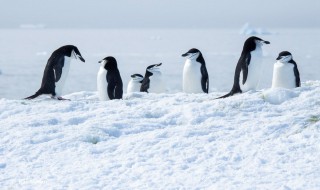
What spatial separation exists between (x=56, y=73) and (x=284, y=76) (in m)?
3.91

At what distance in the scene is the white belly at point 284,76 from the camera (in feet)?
28.7

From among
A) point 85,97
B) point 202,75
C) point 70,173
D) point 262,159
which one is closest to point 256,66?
point 202,75

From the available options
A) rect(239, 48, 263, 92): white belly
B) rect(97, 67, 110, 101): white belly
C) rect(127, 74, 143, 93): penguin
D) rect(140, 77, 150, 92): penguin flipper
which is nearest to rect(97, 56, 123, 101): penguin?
rect(97, 67, 110, 101): white belly

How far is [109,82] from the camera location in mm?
9891

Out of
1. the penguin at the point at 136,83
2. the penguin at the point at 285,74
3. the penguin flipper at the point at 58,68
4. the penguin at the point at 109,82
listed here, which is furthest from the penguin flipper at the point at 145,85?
the penguin at the point at 285,74

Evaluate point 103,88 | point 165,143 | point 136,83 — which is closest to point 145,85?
point 136,83

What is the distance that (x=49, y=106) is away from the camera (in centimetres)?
717

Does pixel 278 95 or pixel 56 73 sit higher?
pixel 56 73

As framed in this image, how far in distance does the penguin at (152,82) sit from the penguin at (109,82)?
2.76 metres

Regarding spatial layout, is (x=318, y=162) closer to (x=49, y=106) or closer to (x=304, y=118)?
(x=304, y=118)

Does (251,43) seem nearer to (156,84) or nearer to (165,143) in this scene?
(165,143)

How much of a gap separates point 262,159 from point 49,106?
3355 millimetres

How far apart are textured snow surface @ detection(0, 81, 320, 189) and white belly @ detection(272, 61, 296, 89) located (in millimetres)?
1876

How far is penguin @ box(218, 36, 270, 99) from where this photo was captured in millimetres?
8820
